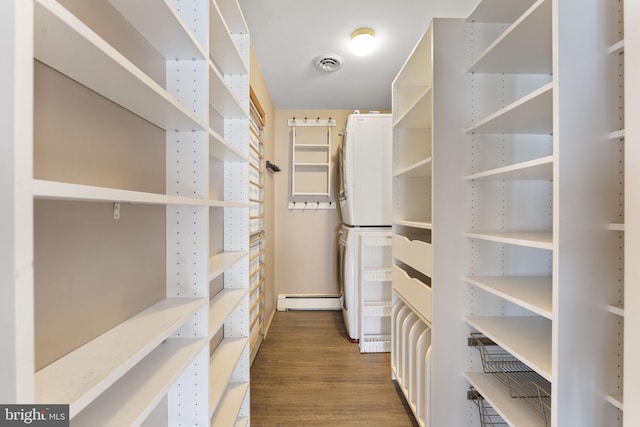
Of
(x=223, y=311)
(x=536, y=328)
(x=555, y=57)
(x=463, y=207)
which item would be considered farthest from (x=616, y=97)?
(x=223, y=311)

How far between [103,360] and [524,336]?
4.55 ft

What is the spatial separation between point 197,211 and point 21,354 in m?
0.63

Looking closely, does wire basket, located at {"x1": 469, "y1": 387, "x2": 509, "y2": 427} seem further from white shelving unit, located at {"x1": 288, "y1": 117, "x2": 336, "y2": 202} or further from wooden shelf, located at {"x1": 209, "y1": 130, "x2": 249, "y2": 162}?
white shelving unit, located at {"x1": 288, "y1": 117, "x2": 336, "y2": 202}

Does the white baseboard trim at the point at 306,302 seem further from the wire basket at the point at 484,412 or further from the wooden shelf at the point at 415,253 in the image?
the wire basket at the point at 484,412

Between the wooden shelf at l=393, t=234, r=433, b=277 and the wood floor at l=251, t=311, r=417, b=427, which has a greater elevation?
the wooden shelf at l=393, t=234, r=433, b=277

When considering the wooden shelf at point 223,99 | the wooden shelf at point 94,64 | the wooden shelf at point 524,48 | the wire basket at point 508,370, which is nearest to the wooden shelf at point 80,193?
the wooden shelf at point 94,64

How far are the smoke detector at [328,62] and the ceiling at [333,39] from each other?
0.14 feet

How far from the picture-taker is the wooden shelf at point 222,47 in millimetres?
1063

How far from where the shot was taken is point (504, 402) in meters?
1.15

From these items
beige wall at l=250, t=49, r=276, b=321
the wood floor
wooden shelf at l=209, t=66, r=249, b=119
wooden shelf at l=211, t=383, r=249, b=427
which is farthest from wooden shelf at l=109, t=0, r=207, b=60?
the wood floor

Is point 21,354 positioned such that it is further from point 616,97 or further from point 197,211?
point 616,97

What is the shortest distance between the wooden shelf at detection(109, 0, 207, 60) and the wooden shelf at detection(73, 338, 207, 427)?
924 millimetres

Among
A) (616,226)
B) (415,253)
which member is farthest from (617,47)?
(415,253)

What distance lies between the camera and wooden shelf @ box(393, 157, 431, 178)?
156 cm
